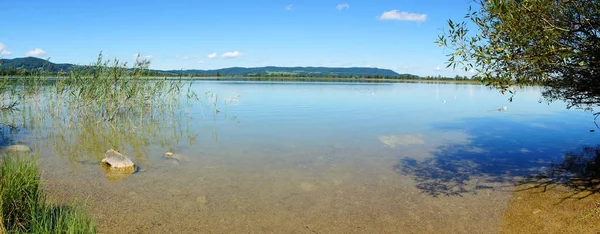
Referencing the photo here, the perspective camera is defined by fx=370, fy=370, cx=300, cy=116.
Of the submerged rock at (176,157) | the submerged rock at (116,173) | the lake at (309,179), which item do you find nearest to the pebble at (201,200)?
the lake at (309,179)

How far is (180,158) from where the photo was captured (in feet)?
41.7

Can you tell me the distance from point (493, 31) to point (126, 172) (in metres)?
10.3

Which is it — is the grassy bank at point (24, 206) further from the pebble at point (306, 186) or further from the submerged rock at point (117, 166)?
the pebble at point (306, 186)

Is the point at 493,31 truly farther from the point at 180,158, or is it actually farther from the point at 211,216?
the point at 180,158

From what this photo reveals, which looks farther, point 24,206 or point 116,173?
point 116,173

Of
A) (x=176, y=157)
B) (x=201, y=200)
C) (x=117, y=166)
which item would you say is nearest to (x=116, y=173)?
(x=117, y=166)

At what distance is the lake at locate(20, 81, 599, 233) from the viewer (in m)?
7.53

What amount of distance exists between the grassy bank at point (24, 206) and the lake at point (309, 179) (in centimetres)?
93

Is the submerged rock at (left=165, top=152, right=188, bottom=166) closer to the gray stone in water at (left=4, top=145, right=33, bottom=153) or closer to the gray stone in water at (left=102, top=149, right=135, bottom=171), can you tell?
the gray stone in water at (left=102, top=149, right=135, bottom=171)

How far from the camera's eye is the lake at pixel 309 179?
7531mm

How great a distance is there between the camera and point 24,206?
20.7 feet

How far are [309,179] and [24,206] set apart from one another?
253 inches

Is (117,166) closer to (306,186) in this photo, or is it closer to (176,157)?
(176,157)

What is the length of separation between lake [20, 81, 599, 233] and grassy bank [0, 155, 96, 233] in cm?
93
